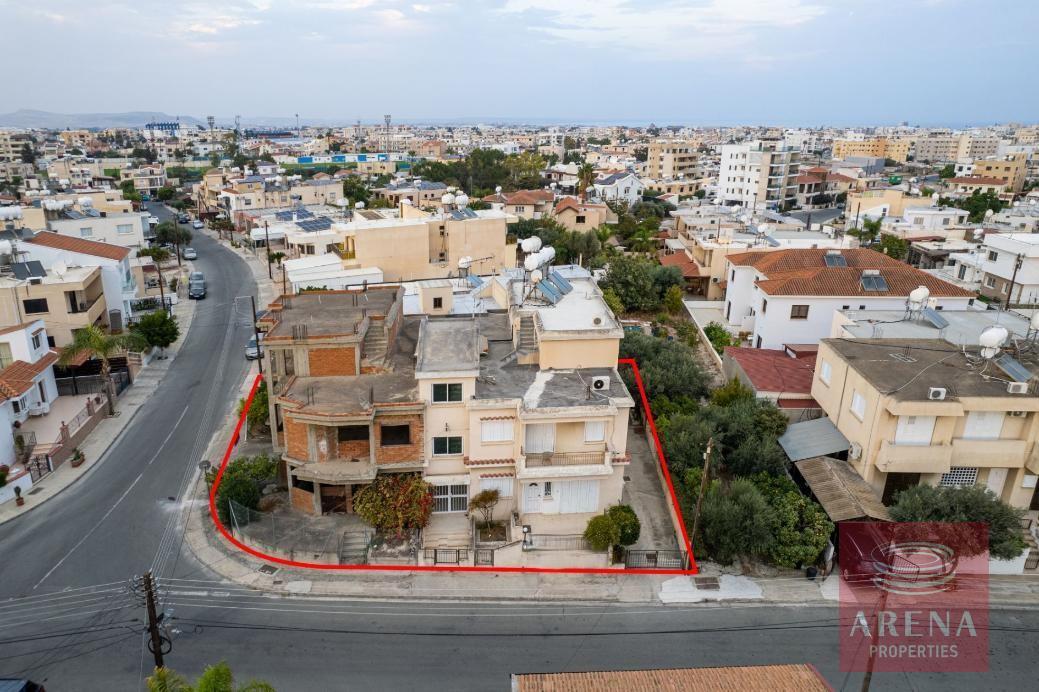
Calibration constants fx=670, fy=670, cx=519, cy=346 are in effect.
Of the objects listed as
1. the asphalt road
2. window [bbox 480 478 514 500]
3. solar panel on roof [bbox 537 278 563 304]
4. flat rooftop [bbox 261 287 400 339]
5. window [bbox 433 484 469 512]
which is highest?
solar panel on roof [bbox 537 278 563 304]

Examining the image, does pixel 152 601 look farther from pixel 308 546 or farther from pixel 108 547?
pixel 108 547

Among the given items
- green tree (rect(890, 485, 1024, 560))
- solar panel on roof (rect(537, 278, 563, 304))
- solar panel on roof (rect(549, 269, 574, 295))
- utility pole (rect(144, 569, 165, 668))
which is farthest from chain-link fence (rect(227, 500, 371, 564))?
green tree (rect(890, 485, 1024, 560))

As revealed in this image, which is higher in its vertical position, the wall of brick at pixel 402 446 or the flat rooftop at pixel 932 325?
the flat rooftop at pixel 932 325

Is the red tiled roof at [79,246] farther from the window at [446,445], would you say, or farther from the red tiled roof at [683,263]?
the red tiled roof at [683,263]

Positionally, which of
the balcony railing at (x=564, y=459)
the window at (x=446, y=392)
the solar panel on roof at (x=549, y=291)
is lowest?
the balcony railing at (x=564, y=459)

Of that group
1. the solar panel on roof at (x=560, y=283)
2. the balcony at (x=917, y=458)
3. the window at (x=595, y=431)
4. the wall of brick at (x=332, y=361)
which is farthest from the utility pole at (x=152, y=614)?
the balcony at (x=917, y=458)

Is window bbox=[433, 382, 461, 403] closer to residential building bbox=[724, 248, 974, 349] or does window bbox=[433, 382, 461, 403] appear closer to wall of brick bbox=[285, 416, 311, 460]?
wall of brick bbox=[285, 416, 311, 460]

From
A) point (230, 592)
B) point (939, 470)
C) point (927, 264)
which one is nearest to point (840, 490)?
point (939, 470)
